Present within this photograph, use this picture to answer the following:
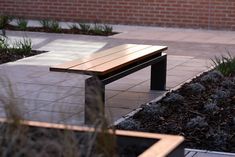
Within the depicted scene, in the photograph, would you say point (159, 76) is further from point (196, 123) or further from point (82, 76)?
point (196, 123)

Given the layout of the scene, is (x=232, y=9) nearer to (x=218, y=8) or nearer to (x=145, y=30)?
(x=218, y=8)

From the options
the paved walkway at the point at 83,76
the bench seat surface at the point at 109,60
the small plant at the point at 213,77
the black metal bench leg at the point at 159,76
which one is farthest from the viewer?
the small plant at the point at 213,77

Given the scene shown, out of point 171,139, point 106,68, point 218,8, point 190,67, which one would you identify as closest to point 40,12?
point 218,8

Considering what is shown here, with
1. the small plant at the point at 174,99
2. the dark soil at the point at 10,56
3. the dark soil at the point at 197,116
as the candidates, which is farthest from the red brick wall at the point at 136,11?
the small plant at the point at 174,99

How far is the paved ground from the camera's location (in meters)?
7.11

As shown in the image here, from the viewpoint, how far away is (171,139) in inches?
151

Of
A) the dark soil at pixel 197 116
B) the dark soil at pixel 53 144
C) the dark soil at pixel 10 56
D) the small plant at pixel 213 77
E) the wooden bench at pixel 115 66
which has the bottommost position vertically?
the dark soil at pixel 10 56

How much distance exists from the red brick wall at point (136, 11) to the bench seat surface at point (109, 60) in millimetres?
6944

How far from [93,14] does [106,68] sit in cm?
966

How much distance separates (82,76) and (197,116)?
2956 mm

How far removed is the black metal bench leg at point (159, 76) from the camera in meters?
8.28

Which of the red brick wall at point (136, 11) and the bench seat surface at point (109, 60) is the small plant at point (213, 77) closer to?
the bench seat surface at point (109, 60)

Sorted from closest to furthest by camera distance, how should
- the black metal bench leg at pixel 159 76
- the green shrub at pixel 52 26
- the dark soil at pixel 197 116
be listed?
1. the dark soil at pixel 197 116
2. the black metal bench leg at pixel 159 76
3. the green shrub at pixel 52 26

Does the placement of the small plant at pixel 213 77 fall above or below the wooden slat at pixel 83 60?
below
